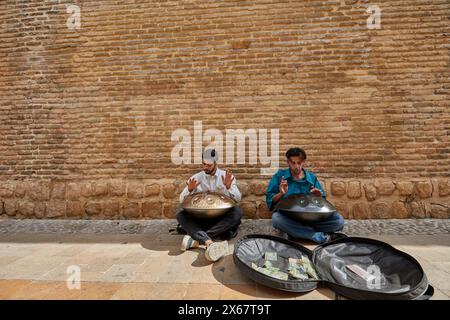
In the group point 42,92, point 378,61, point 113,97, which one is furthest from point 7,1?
point 378,61

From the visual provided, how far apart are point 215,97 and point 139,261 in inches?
120

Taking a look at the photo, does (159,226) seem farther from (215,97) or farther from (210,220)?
(215,97)

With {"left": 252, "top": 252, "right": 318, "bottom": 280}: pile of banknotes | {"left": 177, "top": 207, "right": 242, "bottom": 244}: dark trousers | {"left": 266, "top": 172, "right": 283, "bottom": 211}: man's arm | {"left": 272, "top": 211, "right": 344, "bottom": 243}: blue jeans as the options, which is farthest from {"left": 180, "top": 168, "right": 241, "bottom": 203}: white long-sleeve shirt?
{"left": 252, "top": 252, "right": 318, "bottom": 280}: pile of banknotes

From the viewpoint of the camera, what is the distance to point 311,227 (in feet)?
9.73

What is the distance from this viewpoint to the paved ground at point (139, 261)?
6.44 ft

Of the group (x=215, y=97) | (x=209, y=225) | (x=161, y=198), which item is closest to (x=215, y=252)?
(x=209, y=225)

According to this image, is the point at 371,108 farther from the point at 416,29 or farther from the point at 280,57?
the point at 280,57

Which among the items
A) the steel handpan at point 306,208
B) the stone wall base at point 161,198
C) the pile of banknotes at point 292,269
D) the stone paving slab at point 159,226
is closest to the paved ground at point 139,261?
the stone paving slab at point 159,226

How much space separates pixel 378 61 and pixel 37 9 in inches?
264

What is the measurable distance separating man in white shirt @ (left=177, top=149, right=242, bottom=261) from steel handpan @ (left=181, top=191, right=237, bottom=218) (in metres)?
0.15

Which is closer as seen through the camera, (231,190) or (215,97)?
(231,190)

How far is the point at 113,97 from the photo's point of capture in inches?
179

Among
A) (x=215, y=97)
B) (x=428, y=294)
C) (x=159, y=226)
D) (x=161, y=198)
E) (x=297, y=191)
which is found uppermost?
(x=215, y=97)

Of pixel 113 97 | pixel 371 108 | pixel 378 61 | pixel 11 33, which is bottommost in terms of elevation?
pixel 371 108
